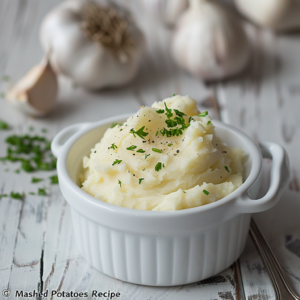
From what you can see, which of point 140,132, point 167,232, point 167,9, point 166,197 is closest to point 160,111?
point 140,132

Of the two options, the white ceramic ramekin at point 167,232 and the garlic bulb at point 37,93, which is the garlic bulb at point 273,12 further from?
the white ceramic ramekin at point 167,232

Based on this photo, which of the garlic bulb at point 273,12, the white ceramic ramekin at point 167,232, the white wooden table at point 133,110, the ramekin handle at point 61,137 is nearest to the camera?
the white ceramic ramekin at point 167,232

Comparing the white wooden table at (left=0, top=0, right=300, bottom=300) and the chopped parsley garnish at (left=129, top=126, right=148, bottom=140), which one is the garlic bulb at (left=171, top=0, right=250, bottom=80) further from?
the chopped parsley garnish at (left=129, top=126, right=148, bottom=140)

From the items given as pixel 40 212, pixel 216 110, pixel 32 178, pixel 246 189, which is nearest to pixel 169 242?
pixel 246 189

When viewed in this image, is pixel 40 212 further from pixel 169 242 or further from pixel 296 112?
pixel 296 112

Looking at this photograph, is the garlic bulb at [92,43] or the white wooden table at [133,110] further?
the garlic bulb at [92,43]

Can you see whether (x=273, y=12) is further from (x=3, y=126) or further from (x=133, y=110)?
(x=3, y=126)

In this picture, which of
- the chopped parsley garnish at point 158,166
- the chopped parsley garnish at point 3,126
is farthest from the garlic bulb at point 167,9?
the chopped parsley garnish at point 158,166

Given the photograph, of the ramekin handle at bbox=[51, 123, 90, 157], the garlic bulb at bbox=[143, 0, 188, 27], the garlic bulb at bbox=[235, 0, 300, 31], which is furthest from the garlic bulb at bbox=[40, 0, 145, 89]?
the garlic bulb at bbox=[235, 0, 300, 31]
